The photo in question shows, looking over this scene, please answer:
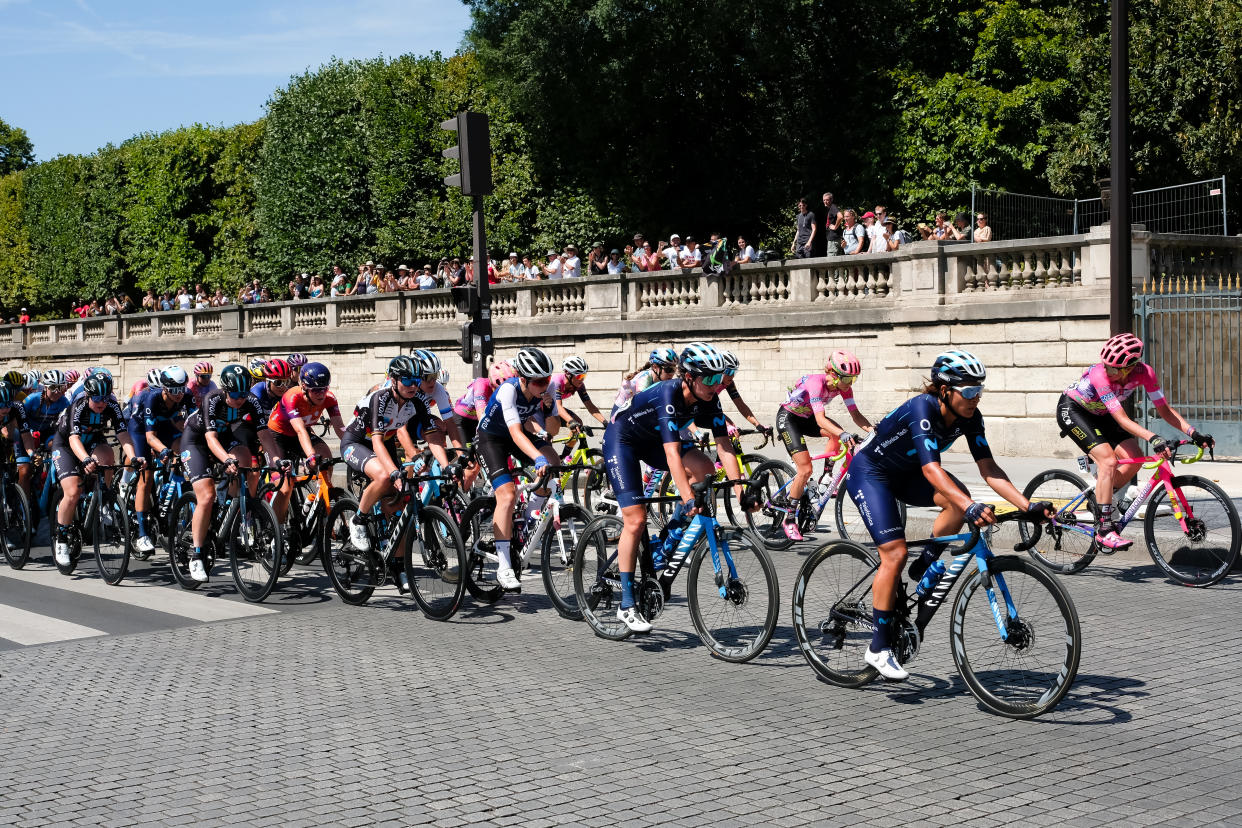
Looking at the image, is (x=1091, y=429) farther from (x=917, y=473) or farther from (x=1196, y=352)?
(x=1196, y=352)

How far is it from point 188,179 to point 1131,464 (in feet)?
169

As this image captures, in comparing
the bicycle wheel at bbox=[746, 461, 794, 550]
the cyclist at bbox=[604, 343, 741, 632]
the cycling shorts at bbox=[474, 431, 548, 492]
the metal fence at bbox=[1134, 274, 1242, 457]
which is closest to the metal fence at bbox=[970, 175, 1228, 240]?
the metal fence at bbox=[1134, 274, 1242, 457]

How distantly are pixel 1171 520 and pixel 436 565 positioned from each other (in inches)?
222

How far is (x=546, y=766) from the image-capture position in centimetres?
595

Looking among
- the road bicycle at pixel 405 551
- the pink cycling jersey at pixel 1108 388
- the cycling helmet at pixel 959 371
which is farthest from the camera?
the pink cycling jersey at pixel 1108 388

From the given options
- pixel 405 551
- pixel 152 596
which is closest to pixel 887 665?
pixel 405 551

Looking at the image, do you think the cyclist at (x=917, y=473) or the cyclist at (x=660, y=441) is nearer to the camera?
the cyclist at (x=917, y=473)

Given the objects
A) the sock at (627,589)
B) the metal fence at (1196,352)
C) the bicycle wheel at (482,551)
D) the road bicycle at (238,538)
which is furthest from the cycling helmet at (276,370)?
the metal fence at (1196,352)

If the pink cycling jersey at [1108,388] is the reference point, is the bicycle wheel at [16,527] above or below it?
below

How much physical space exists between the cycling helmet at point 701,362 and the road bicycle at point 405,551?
2130 mm

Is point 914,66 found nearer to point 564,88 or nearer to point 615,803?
point 564,88

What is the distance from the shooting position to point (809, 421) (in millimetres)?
13422

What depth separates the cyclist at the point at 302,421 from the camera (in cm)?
1111

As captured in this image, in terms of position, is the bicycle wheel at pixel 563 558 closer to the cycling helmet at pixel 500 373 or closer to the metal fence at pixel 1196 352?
the cycling helmet at pixel 500 373
